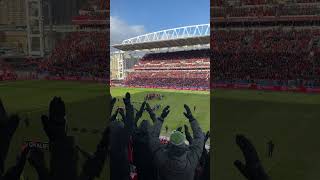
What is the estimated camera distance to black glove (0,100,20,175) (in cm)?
617

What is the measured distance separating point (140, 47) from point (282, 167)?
6.49 feet

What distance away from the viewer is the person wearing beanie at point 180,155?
Result: 478 cm

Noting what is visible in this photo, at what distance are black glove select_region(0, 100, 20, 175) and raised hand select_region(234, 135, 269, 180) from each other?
2.99m

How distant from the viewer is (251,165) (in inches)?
186

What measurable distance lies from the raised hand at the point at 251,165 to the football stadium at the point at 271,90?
0.54ft

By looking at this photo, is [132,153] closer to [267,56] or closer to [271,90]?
[271,90]

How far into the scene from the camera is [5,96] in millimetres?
6605

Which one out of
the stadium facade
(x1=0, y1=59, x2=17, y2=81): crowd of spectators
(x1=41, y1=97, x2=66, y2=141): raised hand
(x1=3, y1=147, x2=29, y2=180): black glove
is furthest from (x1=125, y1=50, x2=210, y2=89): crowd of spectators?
(x1=0, y1=59, x2=17, y2=81): crowd of spectators

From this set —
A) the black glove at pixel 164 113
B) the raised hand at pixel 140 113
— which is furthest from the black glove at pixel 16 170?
the black glove at pixel 164 113

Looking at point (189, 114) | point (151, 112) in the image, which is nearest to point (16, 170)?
point (151, 112)

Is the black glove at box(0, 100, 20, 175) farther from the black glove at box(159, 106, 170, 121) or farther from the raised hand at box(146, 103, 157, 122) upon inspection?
the black glove at box(159, 106, 170, 121)

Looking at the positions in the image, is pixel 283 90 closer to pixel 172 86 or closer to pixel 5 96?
pixel 172 86

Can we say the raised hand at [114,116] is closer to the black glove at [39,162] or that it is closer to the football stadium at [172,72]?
the football stadium at [172,72]

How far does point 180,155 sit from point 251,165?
68 centimetres
